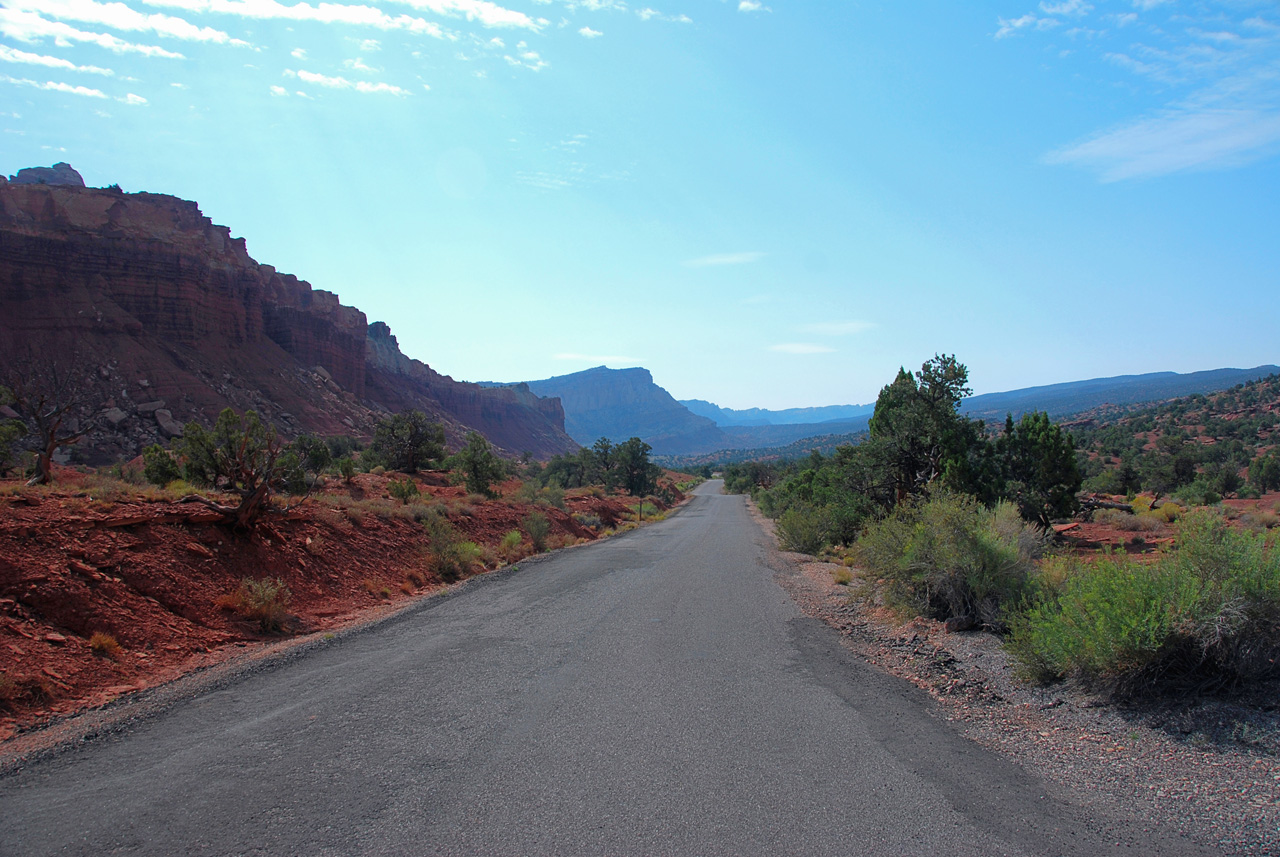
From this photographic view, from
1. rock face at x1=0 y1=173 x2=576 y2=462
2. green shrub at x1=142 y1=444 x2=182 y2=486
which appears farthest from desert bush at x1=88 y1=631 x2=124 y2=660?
rock face at x1=0 y1=173 x2=576 y2=462

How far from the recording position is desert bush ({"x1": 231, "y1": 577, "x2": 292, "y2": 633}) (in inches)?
391

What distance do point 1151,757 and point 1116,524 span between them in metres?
22.4

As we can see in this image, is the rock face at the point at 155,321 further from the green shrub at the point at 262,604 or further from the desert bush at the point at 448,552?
the green shrub at the point at 262,604

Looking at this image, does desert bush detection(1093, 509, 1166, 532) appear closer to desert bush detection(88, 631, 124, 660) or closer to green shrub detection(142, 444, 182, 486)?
desert bush detection(88, 631, 124, 660)

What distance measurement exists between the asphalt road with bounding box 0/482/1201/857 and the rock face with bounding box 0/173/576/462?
153 ft

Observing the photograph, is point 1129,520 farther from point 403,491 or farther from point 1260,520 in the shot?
point 403,491

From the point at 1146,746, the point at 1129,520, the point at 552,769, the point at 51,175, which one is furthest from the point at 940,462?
the point at 51,175

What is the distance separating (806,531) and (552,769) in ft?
62.0

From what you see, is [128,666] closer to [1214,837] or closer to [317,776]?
[317,776]

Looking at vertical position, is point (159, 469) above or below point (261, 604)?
above

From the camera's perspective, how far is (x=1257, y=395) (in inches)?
2451

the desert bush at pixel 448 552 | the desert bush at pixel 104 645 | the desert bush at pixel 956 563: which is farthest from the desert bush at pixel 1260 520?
the desert bush at pixel 104 645

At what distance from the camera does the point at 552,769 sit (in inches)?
193

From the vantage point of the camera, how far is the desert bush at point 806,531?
73.4 ft
